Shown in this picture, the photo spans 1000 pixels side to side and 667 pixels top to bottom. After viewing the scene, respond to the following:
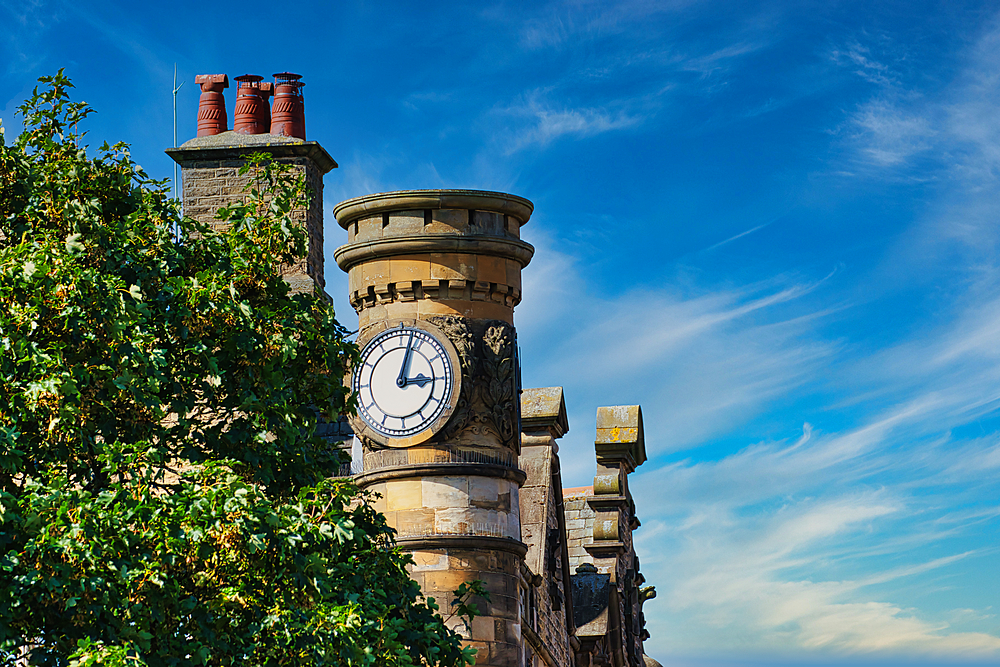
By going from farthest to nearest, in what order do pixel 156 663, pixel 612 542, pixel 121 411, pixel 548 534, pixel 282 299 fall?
1. pixel 612 542
2. pixel 548 534
3. pixel 282 299
4. pixel 121 411
5. pixel 156 663

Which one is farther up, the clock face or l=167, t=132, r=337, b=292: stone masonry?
l=167, t=132, r=337, b=292: stone masonry

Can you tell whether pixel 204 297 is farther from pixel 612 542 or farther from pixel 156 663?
pixel 612 542

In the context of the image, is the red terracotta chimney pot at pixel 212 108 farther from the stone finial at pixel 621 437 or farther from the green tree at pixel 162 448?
the green tree at pixel 162 448

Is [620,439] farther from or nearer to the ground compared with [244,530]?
farther from the ground

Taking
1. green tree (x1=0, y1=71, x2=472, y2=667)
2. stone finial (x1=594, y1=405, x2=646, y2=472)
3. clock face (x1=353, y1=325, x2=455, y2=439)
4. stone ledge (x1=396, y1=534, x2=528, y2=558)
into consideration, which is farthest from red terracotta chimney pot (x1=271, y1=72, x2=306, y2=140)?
green tree (x1=0, y1=71, x2=472, y2=667)

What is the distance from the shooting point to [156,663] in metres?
10.6

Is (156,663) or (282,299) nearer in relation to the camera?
(156,663)

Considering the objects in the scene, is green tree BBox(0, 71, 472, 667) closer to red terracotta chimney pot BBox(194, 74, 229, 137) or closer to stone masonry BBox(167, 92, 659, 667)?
stone masonry BBox(167, 92, 659, 667)

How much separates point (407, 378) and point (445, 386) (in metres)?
0.46

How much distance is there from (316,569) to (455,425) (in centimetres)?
561

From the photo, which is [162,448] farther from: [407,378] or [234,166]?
[234,166]

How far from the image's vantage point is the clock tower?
54.6 feet

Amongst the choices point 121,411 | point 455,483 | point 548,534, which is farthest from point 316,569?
point 548,534

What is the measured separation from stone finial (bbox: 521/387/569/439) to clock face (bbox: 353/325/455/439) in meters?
7.66
